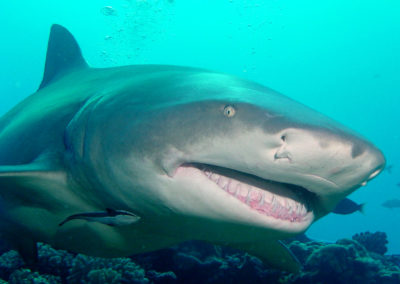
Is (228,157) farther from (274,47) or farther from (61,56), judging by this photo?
(274,47)

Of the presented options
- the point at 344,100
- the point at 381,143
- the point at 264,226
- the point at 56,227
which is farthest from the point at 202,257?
the point at 381,143

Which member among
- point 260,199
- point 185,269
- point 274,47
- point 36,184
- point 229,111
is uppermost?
point 274,47

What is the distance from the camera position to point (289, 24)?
242 ft

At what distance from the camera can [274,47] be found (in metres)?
84.0

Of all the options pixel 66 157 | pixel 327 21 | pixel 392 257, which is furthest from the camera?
pixel 327 21

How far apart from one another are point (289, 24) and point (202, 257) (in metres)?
77.8

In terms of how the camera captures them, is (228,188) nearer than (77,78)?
Yes

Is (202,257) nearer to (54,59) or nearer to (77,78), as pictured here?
(77,78)

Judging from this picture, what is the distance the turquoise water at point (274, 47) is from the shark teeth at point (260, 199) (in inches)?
1608

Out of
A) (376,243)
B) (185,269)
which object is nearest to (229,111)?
(185,269)

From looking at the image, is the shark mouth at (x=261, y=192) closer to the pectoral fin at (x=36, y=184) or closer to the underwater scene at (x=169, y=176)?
the underwater scene at (x=169, y=176)

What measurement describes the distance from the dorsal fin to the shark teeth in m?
3.83

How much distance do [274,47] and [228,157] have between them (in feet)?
291

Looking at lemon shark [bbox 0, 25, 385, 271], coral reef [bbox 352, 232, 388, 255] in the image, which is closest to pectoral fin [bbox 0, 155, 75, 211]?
lemon shark [bbox 0, 25, 385, 271]
